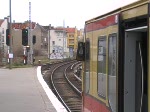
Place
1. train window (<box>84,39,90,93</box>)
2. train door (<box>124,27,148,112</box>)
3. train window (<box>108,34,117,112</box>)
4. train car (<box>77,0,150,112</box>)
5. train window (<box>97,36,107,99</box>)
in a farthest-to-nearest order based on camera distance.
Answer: train window (<box>84,39,90,93</box>), train window (<box>97,36,107,99</box>), train window (<box>108,34,117,112</box>), train door (<box>124,27,148,112</box>), train car (<box>77,0,150,112</box>)

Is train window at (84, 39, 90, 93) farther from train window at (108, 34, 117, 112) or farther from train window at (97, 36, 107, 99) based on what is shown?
train window at (108, 34, 117, 112)

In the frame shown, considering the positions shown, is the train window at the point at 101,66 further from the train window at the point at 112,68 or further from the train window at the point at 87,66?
the train window at the point at 87,66

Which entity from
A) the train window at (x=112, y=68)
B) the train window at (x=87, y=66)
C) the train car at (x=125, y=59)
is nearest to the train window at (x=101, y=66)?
the train car at (x=125, y=59)

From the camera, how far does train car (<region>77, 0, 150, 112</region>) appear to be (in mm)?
5137

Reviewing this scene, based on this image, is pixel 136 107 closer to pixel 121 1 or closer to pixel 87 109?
pixel 121 1

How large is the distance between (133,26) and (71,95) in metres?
16.2

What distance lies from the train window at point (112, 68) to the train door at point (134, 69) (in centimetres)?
32

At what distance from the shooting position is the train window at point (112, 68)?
593 cm

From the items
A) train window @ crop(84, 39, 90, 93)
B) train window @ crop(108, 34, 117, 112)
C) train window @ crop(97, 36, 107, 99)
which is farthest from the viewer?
train window @ crop(84, 39, 90, 93)

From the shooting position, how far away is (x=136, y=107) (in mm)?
5613

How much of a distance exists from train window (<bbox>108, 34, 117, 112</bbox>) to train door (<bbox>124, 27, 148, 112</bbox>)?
32 centimetres

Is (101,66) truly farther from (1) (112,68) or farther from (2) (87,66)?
(2) (87,66)

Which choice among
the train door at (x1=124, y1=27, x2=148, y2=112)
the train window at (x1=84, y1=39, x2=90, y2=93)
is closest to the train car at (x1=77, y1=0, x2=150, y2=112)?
the train door at (x1=124, y1=27, x2=148, y2=112)

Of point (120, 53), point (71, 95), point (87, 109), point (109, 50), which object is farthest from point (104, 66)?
point (71, 95)
